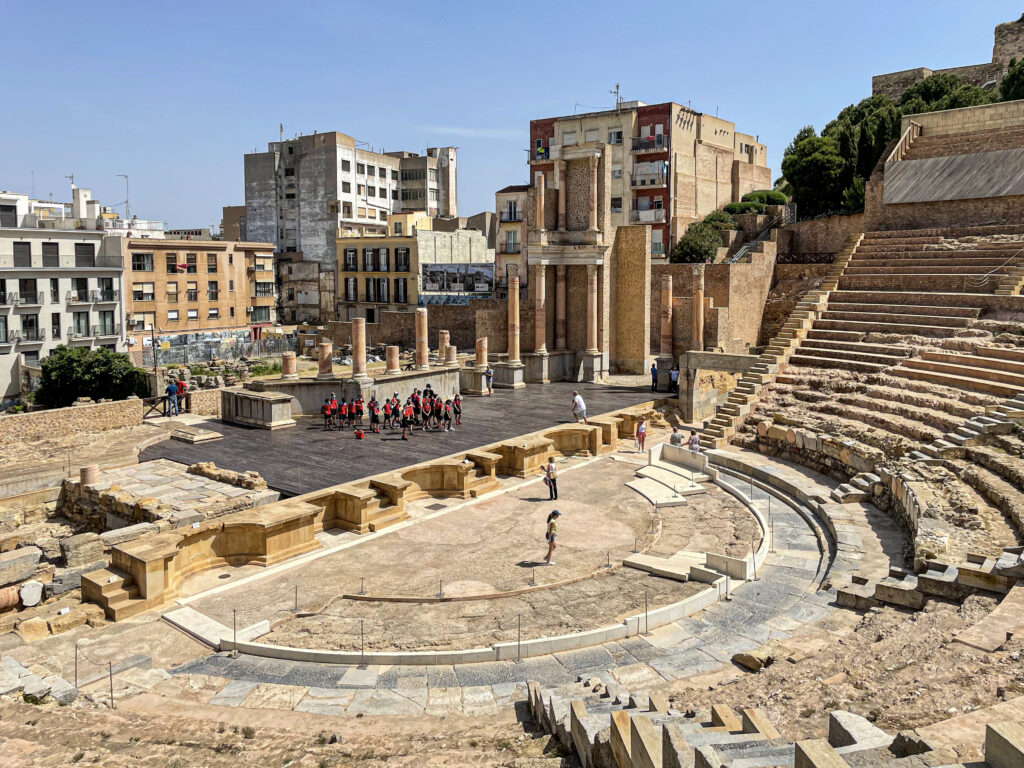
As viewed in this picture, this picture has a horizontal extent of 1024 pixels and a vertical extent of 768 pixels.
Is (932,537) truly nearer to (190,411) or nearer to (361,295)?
(190,411)

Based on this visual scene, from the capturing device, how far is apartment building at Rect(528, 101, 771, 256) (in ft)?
188

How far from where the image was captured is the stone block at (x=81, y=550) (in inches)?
676

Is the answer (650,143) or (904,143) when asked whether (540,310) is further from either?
(650,143)

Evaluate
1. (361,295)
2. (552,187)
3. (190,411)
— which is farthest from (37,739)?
(361,295)

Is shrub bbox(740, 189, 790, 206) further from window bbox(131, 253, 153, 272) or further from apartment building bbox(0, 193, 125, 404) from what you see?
apartment building bbox(0, 193, 125, 404)

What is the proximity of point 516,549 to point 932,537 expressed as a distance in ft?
27.1

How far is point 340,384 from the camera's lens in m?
29.9

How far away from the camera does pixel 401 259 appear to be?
64.0 metres

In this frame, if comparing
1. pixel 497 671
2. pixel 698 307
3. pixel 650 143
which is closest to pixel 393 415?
pixel 497 671

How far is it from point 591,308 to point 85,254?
31100mm

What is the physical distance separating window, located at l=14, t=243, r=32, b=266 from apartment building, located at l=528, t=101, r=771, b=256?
107 ft

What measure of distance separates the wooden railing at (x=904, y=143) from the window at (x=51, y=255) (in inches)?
1780

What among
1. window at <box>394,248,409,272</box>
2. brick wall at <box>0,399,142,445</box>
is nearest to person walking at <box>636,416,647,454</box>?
brick wall at <box>0,399,142,445</box>

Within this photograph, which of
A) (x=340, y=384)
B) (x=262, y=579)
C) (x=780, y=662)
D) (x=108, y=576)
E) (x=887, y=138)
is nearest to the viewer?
(x=780, y=662)
